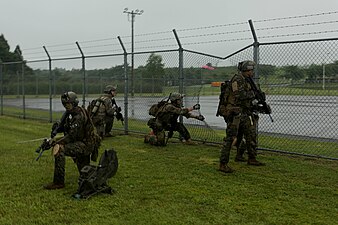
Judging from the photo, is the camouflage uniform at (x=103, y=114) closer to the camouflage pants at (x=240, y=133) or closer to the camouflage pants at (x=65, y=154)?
the camouflage pants at (x=240, y=133)

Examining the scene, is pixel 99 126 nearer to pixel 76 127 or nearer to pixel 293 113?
pixel 76 127

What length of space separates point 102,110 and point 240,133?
4033 mm

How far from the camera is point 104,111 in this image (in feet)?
34.3

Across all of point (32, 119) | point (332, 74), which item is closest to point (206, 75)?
point (332, 74)

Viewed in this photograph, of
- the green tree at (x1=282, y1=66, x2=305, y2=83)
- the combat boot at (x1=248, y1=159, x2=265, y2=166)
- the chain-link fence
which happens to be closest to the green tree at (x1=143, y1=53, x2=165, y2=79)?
the chain-link fence

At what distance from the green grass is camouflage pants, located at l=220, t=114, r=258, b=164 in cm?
34

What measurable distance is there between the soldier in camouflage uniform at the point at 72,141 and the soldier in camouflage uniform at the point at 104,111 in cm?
409

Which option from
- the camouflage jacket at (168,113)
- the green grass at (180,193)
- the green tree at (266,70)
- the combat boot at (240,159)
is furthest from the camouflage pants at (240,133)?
the camouflage jacket at (168,113)

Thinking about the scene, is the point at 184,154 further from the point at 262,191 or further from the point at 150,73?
the point at 150,73

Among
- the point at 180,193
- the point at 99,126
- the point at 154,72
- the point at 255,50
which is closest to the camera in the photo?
the point at 180,193

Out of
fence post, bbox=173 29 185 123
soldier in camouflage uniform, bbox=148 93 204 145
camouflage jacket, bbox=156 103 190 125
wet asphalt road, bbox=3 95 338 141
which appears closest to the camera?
wet asphalt road, bbox=3 95 338 141

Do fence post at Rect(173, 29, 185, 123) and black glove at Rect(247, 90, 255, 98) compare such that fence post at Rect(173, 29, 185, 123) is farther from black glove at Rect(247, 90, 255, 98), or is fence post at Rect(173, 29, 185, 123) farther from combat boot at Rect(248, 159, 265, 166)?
black glove at Rect(247, 90, 255, 98)

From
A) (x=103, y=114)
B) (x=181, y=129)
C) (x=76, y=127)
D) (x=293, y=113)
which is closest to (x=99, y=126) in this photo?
(x=103, y=114)

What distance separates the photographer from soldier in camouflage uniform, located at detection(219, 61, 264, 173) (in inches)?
274
